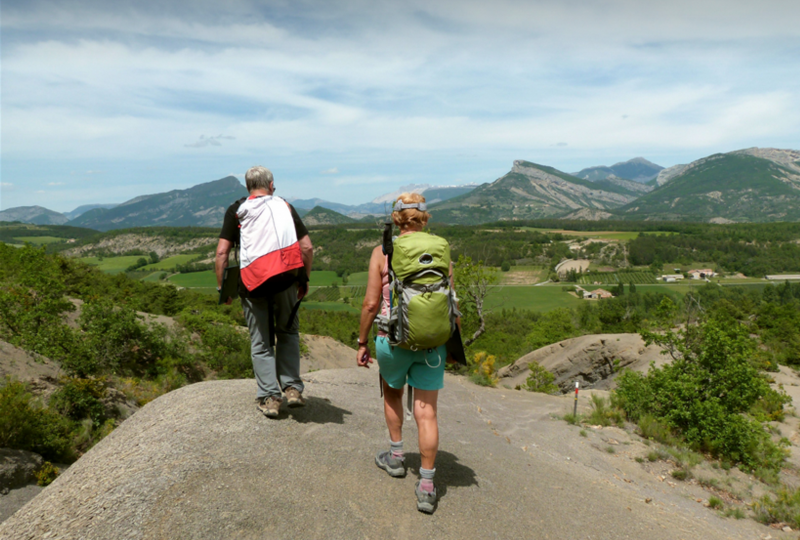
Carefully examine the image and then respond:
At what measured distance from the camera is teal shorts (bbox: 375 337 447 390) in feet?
12.3

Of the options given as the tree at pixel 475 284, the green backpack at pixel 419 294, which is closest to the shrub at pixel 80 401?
the green backpack at pixel 419 294

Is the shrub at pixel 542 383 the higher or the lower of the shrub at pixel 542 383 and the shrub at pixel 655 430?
the lower

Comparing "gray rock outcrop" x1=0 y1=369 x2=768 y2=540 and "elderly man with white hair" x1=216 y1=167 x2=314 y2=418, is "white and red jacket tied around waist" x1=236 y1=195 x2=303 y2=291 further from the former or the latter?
"gray rock outcrop" x1=0 y1=369 x2=768 y2=540

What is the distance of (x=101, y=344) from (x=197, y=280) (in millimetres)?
120224

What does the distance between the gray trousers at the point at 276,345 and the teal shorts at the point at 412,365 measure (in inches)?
59.8

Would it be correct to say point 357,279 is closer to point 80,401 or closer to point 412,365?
point 80,401

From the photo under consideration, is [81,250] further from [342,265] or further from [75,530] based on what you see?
[75,530]

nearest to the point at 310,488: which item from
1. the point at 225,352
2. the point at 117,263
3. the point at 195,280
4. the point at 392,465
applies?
the point at 392,465

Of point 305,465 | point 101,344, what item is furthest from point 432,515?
point 101,344

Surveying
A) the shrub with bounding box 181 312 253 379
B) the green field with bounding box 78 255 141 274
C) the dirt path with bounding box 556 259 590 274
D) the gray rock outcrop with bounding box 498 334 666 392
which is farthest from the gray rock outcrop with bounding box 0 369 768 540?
the green field with bounding box 78 255 141 274

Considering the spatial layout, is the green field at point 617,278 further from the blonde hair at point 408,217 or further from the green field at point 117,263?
the green field at point 117,263

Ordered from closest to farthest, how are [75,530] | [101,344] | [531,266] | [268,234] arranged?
[75,530] < [268,234] < [101,344] < [531,266]

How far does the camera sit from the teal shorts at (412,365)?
374cm

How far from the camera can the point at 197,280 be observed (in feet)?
396
